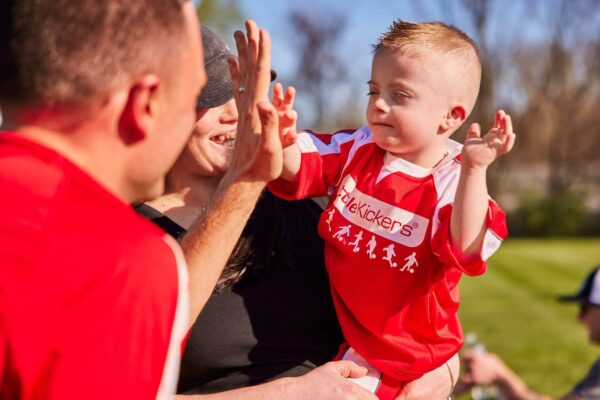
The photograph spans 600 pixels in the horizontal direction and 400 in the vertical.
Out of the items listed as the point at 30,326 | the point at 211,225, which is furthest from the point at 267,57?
the point at 30,326

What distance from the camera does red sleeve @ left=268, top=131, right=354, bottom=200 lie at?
8.74ft

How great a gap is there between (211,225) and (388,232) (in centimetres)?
67

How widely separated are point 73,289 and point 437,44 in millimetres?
1684

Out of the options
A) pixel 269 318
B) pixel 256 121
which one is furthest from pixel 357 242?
pixel 256 121

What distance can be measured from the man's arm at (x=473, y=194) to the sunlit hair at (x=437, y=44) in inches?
12.2

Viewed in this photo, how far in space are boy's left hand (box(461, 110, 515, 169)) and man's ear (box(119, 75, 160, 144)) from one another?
1208 mm

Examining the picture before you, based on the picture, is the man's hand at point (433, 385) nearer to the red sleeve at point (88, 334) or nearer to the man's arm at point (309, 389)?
the man's arm at point (309, 389)

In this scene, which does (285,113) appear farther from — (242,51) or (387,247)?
(387,247)

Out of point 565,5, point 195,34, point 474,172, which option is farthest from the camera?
point 565,5

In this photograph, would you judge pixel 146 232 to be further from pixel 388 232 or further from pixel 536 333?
pixel 536 333

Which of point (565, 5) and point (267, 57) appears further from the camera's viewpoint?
point (565, 5)

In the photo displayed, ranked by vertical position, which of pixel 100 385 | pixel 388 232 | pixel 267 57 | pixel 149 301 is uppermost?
pixel 267 57

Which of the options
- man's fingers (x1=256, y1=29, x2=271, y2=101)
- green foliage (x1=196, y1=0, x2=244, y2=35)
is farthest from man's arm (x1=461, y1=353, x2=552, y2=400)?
green foliage (x1=196, y1=0, x2=244, y2=35)

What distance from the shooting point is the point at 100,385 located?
134cm
